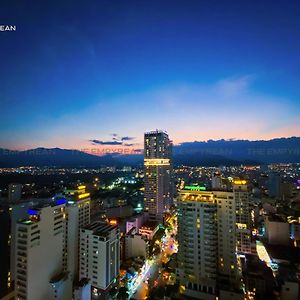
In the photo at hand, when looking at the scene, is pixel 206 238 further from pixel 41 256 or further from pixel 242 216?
pixel 41 256

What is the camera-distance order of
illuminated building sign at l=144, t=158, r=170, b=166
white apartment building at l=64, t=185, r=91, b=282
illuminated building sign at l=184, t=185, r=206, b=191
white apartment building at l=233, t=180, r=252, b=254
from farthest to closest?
illuminated building sign at l=144, t=158, r=170, b=166 → white apartment building at l=233, t=180, r=252, b=254 → illuminated building sign at l=184, t=185, r=206, b=191 → white apartment building at l=64, t=185, r=91, b=282

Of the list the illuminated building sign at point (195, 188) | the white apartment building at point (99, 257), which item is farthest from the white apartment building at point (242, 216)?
the white apartment building at point (99, 257)

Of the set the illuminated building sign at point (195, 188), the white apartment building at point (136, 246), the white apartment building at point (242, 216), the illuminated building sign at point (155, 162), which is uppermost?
the illuminated building sign at point (155, 162)

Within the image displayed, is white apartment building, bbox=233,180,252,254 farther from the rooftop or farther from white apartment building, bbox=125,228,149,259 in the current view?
the rooftop

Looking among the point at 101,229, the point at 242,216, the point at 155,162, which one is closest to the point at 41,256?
Result: the point at 101,229

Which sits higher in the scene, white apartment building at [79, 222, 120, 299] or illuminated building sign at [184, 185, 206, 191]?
illuminated building sign at [184, 185, 206, 191]

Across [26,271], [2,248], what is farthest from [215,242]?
[2,248]

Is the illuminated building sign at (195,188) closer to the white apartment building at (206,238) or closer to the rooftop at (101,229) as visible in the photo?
the white apartment building at (206,238)

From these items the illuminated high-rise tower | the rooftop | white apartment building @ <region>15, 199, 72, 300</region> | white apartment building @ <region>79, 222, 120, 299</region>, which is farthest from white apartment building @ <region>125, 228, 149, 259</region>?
the illuminated high-rise tower

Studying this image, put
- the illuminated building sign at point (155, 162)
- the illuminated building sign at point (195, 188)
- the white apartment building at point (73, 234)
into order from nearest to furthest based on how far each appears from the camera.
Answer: the white apartment building at point (73, 234), the illuminated building sign at point (195, 188), the illuminated building sign at point (155, 162)
